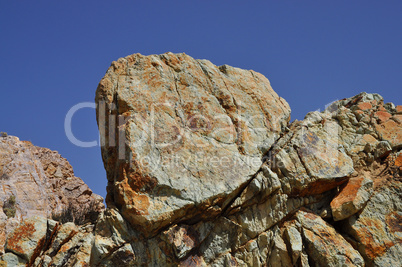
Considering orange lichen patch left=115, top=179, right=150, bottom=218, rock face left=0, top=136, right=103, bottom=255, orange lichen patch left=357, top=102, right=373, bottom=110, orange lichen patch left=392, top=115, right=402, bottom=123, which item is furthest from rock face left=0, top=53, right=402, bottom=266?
rock face left=0, top=136, right=103, bottom=255

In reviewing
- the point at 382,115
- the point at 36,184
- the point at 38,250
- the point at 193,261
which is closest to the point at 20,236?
the point at 38,250

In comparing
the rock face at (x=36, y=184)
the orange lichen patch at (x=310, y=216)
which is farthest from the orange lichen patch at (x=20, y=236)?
the orange lichen patch at (x=310, y=216)

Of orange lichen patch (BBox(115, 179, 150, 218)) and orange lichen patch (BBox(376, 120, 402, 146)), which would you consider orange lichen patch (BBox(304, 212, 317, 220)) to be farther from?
orange lichen patch (BBox(115, 179, 150, 218))

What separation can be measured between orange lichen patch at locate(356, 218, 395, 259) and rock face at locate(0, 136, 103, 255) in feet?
46.8

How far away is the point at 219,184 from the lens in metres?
16.8

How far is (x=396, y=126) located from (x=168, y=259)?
12.8 m

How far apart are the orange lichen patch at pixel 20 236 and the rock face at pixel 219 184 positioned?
4 cm

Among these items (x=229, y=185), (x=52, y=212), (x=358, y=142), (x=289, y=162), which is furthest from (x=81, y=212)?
(x=358, y=142)

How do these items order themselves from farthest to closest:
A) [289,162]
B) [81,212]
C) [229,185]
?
[81,212]
[289,162]
[229,185]

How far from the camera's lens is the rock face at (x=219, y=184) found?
1599 cm

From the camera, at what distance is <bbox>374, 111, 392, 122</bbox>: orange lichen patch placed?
832 inches

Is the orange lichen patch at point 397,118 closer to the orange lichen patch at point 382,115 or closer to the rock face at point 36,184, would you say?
the orange lichen patch at point 382,115

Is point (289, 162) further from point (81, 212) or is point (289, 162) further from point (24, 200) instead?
point (24, 200)

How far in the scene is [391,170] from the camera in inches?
752
